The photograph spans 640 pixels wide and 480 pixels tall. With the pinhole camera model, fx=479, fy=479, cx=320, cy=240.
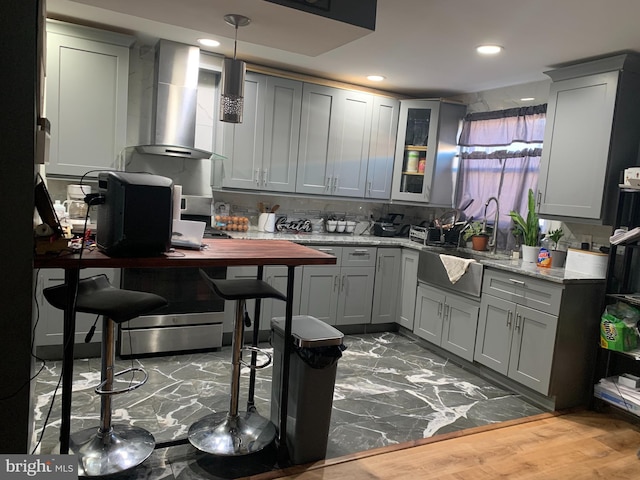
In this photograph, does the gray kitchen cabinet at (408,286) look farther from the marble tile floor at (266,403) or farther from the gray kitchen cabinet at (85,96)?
the gray kitchen cabinet at (85,96)

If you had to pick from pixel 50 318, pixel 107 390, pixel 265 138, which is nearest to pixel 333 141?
pixel 265 138

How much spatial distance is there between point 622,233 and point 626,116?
830 mm

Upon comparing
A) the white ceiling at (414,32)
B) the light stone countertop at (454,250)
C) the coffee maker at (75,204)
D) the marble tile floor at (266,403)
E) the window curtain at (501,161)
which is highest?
the white ceiling at (414,32)

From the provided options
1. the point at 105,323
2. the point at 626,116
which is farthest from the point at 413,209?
the point at 105,323

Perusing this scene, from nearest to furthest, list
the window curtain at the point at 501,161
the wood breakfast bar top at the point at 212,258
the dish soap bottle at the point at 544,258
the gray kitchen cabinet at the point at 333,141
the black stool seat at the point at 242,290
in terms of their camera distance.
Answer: the wood breakfast bar top at the point at 212,258
the black stool seat at the point at 242,290
the dish soap bottle at the point at 544,258
the window curtain at the point at 501,161
the gray kitchen cabinet at the point at 333,141

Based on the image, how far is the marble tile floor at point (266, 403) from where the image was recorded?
2.42 metres

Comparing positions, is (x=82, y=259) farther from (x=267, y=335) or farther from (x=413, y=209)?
(x=413, y=209)

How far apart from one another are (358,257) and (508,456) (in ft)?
7.30

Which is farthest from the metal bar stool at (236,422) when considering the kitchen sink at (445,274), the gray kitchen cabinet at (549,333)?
the kitchen sink at (445,274)

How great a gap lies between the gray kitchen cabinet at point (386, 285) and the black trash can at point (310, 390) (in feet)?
7.22

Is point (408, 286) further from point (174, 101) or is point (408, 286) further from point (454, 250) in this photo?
point (174, 101)

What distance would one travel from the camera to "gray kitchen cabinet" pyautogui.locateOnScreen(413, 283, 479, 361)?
386 centimetres

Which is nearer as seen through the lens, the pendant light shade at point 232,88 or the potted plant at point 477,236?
the pendant light shade at point 232,88

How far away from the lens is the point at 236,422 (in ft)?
8.09
